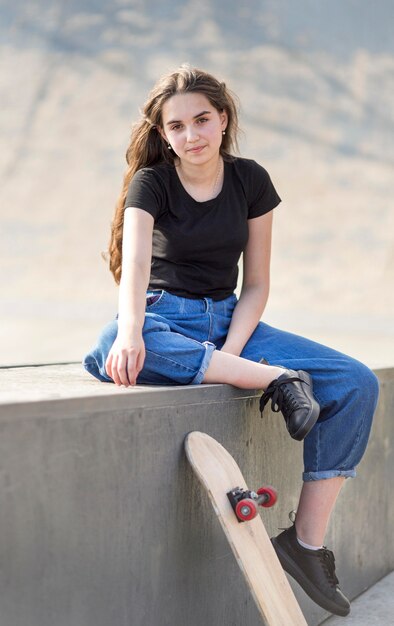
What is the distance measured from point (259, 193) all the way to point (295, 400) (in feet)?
1.83

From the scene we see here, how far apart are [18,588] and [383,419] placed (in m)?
1.48

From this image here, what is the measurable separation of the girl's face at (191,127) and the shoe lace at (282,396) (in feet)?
1.68

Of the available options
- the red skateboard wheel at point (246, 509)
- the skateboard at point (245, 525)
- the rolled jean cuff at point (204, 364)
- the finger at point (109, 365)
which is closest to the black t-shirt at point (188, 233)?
the rolled jean cuff at point (204, 364)

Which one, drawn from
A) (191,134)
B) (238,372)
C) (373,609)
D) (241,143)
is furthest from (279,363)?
(241,143)

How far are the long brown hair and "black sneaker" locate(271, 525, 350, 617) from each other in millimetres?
655

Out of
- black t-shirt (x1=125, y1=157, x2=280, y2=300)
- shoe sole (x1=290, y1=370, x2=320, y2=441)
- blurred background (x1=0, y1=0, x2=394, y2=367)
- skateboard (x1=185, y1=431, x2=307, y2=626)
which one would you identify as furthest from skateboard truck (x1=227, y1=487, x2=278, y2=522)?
blurred background (x1=0, y1=0, x2=394, y2=367)

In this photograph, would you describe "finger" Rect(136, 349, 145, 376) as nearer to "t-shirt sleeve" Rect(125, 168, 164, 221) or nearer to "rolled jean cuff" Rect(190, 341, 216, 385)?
"rolled jean cuff" Rect(190, 341, 216, 385)

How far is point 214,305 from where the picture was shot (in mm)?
1997

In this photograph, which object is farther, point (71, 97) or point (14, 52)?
point (14, 52)

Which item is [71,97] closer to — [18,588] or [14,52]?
[14,52]

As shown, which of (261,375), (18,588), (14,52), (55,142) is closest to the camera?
(18,588)

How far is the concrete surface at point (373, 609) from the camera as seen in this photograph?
89.1 inches

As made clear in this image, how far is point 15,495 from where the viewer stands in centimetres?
129

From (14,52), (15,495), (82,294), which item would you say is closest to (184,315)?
(15,495)
